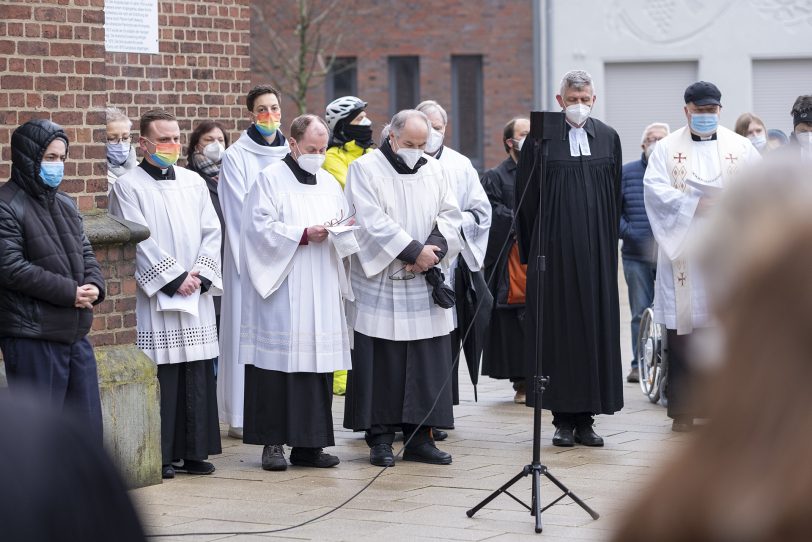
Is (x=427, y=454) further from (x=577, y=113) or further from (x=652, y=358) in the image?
(x=652, y=358)

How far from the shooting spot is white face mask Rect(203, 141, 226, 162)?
963 cm

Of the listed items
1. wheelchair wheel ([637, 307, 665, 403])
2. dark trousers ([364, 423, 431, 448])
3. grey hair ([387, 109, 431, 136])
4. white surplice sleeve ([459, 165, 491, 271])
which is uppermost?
grey hair ([387, 109, 431, 136])

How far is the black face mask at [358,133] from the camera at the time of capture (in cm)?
977

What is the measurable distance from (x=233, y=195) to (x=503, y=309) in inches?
95.2

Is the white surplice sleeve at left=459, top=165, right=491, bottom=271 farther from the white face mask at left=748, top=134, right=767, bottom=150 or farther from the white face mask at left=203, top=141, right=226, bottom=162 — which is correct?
the white face mask at left=748, top=134, right=767, bottom=150

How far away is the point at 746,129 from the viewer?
12.2 m

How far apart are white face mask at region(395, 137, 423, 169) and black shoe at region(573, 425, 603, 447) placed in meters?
1.97

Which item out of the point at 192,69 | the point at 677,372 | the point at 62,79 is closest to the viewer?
the point at 62,79

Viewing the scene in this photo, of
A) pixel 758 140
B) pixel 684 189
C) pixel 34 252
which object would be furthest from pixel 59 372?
pixel 758 140

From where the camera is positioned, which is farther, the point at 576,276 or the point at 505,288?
the point at 505,288

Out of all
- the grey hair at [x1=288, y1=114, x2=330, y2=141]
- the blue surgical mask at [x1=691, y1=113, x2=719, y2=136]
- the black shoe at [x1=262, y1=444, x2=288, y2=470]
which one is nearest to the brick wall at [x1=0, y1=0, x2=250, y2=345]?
the black shoe at [x1=262, y1=444, x2=288, y2=470]

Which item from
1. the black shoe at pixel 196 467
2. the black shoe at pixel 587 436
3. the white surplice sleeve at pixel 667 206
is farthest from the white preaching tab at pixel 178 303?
the white surplice sleeve at pixel 667 206

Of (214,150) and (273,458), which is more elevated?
(214,150)

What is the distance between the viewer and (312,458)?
26.9 ft
